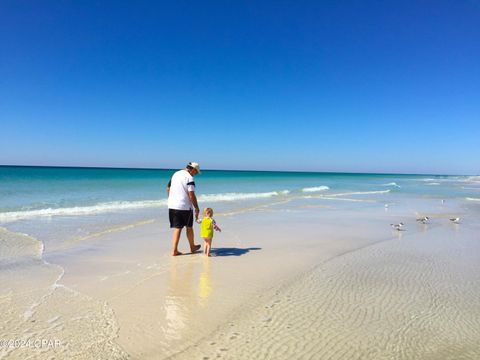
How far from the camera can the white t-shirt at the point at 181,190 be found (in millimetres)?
7043

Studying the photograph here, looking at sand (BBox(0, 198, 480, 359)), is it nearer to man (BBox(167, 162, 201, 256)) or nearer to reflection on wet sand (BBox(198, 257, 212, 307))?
reflection on wet sand (BBox(198, 257, 212, 307))

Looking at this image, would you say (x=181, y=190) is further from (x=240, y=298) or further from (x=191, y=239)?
(x=240, y=298)

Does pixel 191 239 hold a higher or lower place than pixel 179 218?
lower

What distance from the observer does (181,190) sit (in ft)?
23.1

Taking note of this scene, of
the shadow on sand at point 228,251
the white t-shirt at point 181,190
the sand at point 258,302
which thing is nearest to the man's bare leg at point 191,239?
the sand at point 258,302

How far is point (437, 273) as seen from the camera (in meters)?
6.09

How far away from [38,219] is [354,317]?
11569mm

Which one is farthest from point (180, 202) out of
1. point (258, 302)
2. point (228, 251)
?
point (258, 302)

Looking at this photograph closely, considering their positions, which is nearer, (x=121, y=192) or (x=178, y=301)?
(x=178, y=301)

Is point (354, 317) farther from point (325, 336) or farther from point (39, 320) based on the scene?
point (39, 320)

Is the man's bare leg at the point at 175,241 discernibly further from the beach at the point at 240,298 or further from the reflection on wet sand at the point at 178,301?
the reflection on wet sand at the point at 178,301

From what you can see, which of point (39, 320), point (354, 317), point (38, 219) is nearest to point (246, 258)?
point (354, 317)

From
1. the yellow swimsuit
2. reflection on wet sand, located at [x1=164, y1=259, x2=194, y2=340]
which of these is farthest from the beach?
the yellow swimsuit

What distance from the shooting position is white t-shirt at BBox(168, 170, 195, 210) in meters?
7.04
